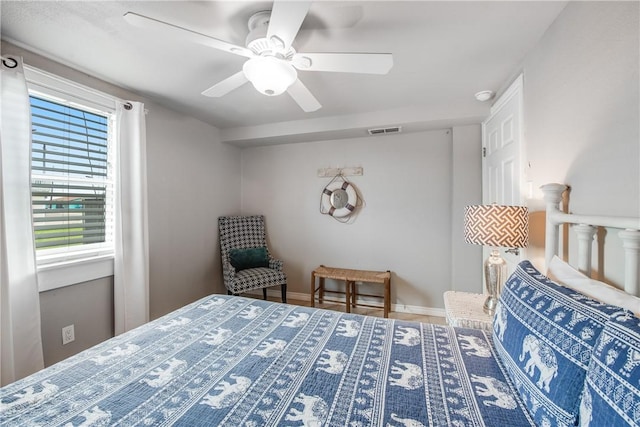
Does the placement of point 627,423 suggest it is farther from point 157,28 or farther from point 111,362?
point 157,28

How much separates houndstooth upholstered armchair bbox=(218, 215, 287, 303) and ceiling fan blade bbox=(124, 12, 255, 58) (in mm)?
2335

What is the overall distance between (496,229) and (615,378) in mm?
1150

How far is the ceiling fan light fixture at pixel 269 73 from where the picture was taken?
4.53 feet

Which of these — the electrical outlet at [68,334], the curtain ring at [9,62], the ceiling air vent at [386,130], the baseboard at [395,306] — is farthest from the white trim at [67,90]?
the baseboard at [395,306]

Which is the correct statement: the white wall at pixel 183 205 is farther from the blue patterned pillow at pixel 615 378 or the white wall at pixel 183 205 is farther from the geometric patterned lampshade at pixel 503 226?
the blue patterned pillow at pixel 615 378

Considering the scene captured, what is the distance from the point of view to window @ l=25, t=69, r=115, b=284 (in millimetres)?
1813

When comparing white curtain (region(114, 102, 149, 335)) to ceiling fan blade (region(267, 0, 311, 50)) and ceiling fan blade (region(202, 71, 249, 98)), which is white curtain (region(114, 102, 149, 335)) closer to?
ceiling fan blade (region(202, 71, 249, 98))

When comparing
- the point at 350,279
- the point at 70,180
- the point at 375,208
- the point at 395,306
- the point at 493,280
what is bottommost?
the point at 395,306

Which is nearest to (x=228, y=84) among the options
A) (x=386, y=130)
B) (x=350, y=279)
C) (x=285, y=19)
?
(x=285, y=19)

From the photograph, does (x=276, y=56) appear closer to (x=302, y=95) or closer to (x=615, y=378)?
(x=302, y=95)

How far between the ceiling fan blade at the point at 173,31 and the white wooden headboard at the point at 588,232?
5.47 ft

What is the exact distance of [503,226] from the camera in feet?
5.14

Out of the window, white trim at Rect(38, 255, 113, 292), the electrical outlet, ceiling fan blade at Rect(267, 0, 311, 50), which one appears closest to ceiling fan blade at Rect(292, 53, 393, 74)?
ceiling fan blade at Rect(267, 0, 311, 50)

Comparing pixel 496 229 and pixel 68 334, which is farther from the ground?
pixel 496 229
